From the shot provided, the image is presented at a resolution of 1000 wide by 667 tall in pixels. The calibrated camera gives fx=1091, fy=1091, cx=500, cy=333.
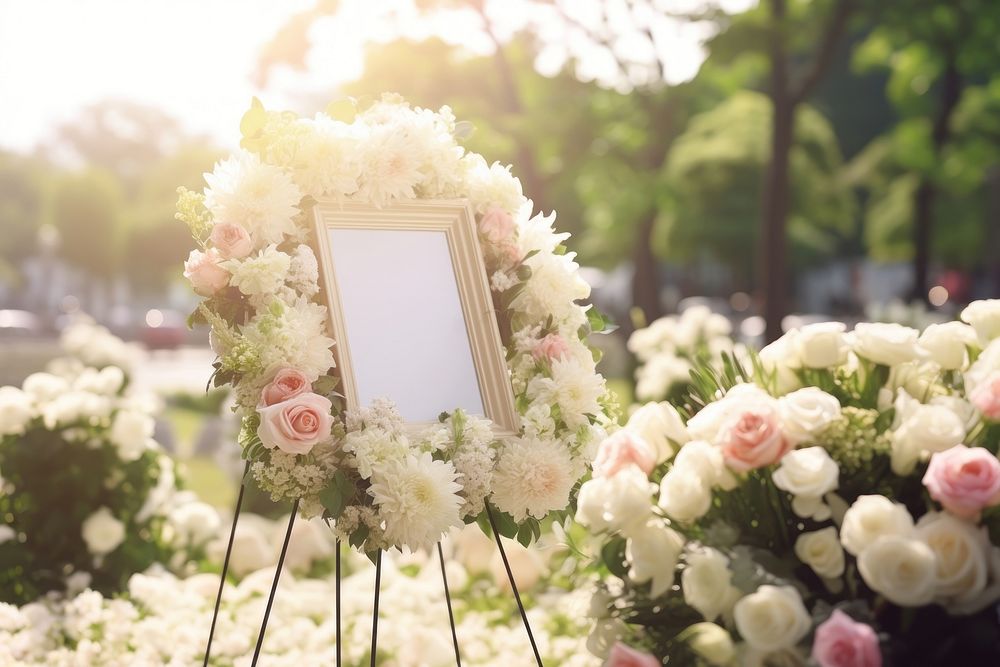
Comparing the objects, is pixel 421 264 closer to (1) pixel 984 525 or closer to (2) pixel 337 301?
(2) pixel 337 301

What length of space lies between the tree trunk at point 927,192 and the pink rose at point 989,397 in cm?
1772

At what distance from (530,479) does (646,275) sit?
1704cm

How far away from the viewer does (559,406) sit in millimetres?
3705

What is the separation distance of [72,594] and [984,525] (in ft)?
14.8

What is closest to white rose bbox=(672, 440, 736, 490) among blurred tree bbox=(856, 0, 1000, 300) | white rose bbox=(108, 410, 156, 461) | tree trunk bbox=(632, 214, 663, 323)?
white rose bbox=(108, 410, 156, 461)

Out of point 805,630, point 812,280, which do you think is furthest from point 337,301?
point 812,280

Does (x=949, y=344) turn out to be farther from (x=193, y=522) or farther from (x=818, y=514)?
(x=193, y=522)

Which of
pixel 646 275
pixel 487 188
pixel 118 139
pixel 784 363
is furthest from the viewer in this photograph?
pixel 118 139

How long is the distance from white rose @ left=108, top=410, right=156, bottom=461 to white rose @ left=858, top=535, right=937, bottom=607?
428cm

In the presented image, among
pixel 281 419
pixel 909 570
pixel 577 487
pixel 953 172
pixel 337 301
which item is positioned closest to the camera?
pixel 909 570

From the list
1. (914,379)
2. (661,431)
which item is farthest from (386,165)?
(914,379)

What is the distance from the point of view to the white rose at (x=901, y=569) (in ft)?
7.45

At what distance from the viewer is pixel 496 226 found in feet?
12.7

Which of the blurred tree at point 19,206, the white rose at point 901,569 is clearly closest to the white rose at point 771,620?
the white rose at point 901,569
